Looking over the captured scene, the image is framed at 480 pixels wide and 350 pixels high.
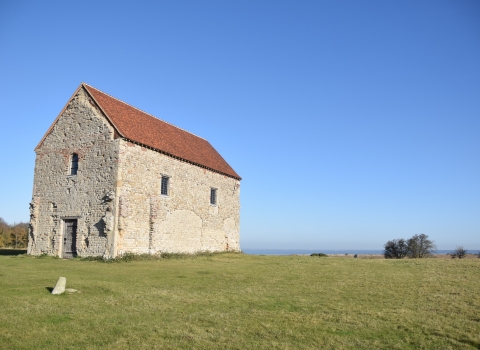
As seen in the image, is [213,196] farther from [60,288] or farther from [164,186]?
[60,288]

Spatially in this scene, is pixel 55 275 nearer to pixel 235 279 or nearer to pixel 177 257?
pixel 235 279

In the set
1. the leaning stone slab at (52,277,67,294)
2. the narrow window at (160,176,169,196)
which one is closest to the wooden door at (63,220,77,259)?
the narrow window at (160,176,169,196)

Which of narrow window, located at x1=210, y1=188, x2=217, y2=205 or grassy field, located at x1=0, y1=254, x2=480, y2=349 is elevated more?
narrow window, located at x1=210, y1=188, x2=217, y2=205

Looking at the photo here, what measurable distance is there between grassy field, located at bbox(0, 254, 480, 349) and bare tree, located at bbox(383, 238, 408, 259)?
23.0m

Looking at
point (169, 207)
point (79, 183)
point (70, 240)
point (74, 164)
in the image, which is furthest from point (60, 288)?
point (74, 164)

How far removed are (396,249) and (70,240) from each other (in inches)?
1215

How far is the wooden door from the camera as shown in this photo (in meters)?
24.5

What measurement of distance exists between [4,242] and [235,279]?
126 ft

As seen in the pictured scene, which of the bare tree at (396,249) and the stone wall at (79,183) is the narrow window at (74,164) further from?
the bare tree at (396,249)

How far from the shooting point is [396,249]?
40781mm

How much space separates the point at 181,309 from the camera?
10750 mm

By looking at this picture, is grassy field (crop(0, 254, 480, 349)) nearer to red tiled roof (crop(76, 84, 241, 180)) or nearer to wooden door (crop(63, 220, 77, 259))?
wooden door (crop(63, 220, 77, 259))

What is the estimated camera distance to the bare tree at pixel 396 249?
40.1 metres

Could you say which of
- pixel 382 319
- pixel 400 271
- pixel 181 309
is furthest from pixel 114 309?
pixel 400 271
